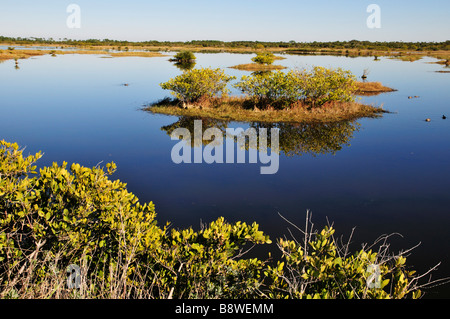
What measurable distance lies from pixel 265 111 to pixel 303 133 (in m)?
5.38

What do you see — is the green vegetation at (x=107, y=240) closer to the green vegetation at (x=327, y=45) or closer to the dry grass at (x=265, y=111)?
the dry grass at (x=265, y=111)

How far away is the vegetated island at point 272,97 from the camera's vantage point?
25.8m

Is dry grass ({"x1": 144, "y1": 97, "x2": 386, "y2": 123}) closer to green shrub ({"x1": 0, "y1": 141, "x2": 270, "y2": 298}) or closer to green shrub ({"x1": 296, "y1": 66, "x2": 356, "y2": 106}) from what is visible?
green shrub ({"x1": 296, "y1": 66, "x2": 356, "y2": 106})

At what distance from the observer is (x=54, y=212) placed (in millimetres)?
5898

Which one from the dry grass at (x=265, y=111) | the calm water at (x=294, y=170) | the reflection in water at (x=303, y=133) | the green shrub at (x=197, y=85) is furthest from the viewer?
the green shrub at (x=197, y=85)

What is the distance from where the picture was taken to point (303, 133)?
69.3 ft

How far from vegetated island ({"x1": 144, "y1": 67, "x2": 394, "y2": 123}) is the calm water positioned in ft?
7.02

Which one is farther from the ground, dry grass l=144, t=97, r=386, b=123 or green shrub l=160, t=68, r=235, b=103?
green shrub l=160, t=68, r=235, b=103

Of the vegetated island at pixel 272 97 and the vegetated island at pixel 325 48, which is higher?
the vegetated island at pixel 325 48

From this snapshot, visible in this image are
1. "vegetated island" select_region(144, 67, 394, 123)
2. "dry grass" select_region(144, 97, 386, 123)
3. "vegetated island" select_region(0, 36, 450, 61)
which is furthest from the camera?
"vegetated island" select_region(0, 36, 450, 61)

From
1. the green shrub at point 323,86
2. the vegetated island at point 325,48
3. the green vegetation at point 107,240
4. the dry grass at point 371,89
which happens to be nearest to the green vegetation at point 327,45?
the vegetated island at point 325,48

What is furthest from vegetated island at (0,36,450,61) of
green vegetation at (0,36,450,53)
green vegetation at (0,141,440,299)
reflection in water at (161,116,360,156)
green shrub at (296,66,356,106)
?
green vegetation at (0,141,440,299)

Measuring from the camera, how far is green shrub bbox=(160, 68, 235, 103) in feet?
88.6
